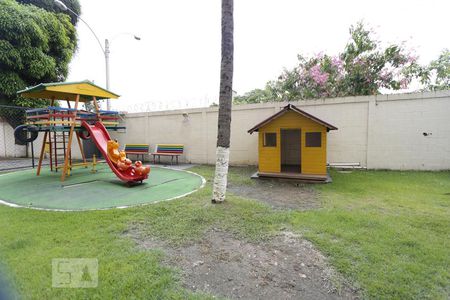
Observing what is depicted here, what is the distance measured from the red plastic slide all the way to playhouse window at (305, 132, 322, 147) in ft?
16.3

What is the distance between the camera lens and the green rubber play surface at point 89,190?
4793 mm

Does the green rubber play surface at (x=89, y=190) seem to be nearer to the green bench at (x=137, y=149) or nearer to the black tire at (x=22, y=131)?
the black tire at (x=22, y=131)

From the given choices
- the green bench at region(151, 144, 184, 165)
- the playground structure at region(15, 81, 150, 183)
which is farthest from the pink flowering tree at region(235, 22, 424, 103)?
the playground structure at region(15, 81, 150, 183)

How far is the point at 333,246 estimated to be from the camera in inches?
112

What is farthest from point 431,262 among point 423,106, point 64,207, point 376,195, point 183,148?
point 183,148

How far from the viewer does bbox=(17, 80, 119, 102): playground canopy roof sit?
6.68 m

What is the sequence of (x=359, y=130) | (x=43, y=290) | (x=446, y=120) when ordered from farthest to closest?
1. (x=359, y=130)
2. (x=446, y=120)
3. (x=43, y=290)

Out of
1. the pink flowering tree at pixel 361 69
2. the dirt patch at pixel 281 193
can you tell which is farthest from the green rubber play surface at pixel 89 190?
the pink flowering tree at pixel 361 69

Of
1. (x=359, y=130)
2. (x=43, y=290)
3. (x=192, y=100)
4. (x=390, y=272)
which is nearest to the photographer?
(x=43, y=290)

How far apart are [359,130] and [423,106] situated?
202cm

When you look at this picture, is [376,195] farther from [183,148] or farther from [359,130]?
[183,148]

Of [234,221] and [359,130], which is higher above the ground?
[359,130]

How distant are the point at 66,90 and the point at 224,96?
5611mm

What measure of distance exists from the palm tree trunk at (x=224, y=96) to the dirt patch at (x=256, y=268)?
1.45 metres
